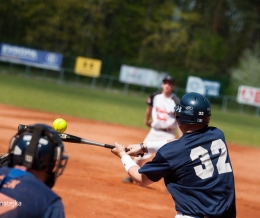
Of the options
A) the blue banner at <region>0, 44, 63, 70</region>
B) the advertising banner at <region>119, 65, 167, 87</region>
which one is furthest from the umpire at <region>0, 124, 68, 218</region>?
the advertising banner at <region>119, 65, 167, 87</region>

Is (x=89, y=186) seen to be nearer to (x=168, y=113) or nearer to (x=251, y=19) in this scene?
(x=168, y=113)

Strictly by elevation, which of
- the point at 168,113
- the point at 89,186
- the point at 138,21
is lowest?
the point at 89,186

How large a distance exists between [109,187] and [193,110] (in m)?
5.11

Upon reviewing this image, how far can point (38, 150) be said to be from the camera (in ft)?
8.93

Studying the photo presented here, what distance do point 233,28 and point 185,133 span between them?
62.6m

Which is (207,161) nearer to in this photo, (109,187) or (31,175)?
(31,175)

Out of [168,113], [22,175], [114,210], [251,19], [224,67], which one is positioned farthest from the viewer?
[224,67]

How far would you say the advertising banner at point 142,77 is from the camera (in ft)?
137

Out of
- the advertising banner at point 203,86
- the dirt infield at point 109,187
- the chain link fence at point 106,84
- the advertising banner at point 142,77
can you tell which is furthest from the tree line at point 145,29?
the dirt infield at point 109,187

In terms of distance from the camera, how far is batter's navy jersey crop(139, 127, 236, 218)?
4.36 m

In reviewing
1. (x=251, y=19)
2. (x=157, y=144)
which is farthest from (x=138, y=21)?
(x=157, y=144)

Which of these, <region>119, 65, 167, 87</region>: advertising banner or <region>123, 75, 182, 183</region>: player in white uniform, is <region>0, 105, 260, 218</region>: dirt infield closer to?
<region>123, 75, 182, 183</region>: player in white uniform

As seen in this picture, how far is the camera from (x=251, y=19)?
56625 millimetres

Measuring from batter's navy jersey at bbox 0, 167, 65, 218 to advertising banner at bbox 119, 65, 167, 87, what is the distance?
38.6m
